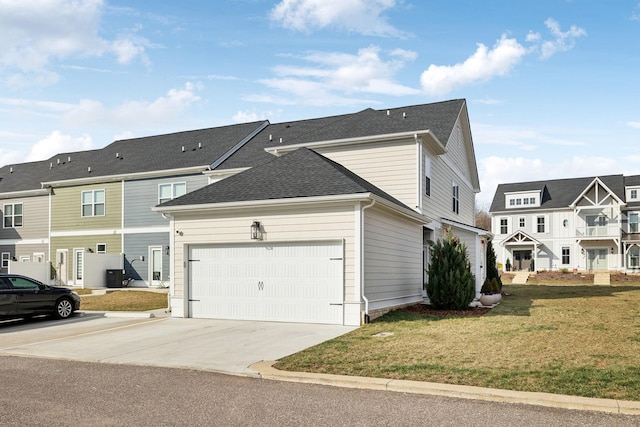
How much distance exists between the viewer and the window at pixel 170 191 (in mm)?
27967

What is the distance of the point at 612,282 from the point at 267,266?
89.5 ft

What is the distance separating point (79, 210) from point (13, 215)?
6185mm

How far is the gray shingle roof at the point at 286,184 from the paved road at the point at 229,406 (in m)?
6.96

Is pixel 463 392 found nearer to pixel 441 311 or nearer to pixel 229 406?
pixel 229 406

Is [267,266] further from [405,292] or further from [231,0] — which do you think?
[231,0]

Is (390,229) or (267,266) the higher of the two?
(390,229)

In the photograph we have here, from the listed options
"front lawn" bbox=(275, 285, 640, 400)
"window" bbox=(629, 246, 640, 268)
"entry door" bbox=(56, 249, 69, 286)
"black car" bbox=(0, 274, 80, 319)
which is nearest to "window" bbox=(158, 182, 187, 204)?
"entry door" bbox=(56, 249, 69, 286)

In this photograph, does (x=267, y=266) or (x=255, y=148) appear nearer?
(x=267, y=266)

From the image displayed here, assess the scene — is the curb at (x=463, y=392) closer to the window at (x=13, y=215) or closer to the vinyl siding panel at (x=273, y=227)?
the vinyl siding panel at (x=273, y=227)

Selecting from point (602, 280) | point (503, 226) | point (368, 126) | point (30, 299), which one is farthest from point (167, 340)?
point (503, 226)

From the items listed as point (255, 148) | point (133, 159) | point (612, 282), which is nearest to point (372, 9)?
point (255, 148)

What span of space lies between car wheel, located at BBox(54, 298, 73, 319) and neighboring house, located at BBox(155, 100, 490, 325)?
11.4 feet

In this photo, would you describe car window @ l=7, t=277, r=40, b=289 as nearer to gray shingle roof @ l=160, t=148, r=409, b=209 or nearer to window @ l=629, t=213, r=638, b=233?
gray shingle roof @ l=160, t=148, r=409, b=209

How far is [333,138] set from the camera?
19.9 meters
